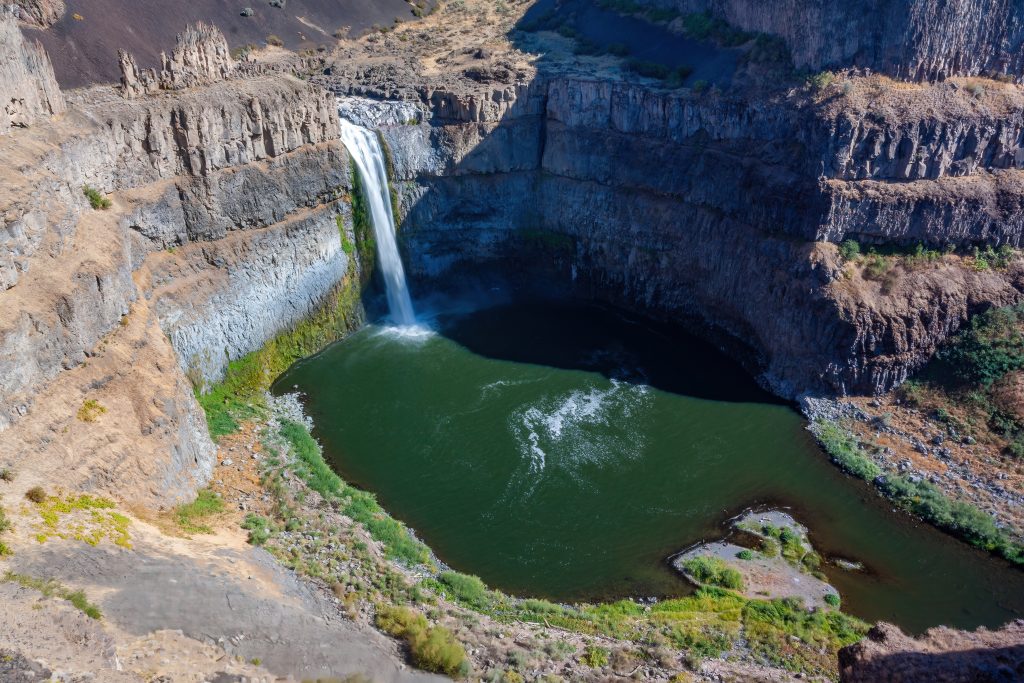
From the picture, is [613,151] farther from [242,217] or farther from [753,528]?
[753,528]

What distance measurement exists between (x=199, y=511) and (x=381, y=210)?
21257 mm

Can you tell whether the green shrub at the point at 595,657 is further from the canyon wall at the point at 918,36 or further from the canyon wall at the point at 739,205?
the canyon wall at the point at 918,36

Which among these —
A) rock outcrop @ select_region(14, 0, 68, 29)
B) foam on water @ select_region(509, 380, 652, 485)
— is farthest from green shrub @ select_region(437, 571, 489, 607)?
rock outcrop @ select_region(14, 0, 68, 29)

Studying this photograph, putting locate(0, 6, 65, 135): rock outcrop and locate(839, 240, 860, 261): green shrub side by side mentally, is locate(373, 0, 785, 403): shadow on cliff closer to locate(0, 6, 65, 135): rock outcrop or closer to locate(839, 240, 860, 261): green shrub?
locate(839, 240, 860, 261): green shrub

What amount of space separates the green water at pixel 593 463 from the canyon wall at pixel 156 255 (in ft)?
16.3

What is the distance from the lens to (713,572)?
2962 cm

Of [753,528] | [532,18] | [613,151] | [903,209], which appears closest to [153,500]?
[753,528]

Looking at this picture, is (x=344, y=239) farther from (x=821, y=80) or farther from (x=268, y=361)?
(x=821, y=80)

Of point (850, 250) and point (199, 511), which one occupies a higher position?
point (850, 250)

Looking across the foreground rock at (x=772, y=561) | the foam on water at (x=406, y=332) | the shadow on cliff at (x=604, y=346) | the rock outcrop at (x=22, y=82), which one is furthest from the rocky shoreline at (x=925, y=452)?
the rock outcrop at (x=22, y=82)

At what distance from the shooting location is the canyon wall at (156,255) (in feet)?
88.3

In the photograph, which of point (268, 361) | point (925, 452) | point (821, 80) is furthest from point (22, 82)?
point (925, 452)

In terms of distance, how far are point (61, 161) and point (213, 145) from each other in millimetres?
7218

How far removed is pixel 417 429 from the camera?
123ft
